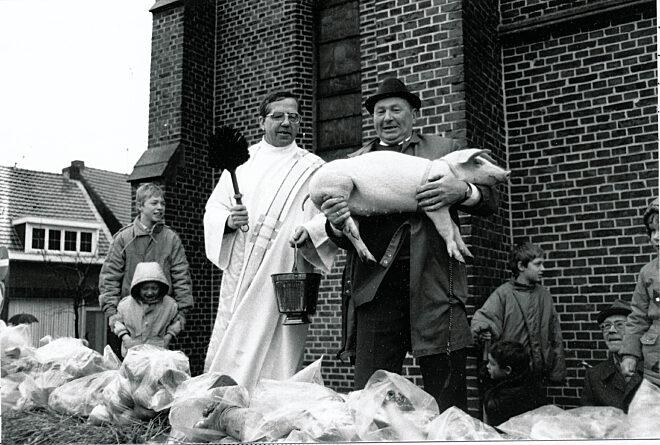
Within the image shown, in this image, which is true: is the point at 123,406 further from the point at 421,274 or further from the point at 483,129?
the point at 483,129

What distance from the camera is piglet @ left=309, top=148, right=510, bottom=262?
2949 mm

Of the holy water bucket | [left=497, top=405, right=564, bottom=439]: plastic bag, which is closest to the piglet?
the holy water bucket

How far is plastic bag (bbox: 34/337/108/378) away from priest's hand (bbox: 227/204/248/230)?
1662 millimetres

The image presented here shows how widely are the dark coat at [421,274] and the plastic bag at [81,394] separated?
1.74 metres

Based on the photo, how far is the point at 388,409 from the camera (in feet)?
9.56

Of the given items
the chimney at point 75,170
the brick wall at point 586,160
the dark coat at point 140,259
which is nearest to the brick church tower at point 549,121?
the brick wall at point 586,160

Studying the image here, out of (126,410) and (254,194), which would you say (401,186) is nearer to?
(254,194)

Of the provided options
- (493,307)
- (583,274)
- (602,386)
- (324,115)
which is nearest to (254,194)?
(493,307)

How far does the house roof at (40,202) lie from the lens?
1119 centimetres

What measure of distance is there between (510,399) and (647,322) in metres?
1.12

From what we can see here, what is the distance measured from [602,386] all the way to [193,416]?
2667 mm

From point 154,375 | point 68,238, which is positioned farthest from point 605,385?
point 68,238

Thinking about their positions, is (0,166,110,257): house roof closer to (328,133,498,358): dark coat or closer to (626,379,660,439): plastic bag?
(328,133,498,358): dark coat

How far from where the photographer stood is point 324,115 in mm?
7770
